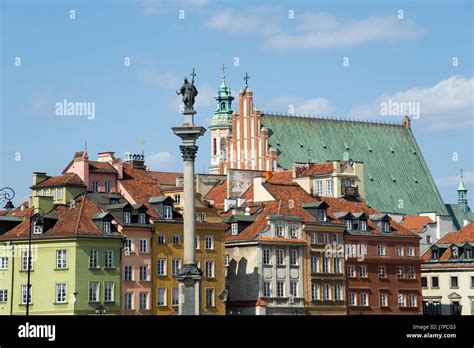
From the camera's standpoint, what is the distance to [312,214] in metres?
120

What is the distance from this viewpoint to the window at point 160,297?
10819 centimetres

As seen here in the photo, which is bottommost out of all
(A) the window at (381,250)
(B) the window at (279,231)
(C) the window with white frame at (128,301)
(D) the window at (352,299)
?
(C) the window with white frame at (128,301)

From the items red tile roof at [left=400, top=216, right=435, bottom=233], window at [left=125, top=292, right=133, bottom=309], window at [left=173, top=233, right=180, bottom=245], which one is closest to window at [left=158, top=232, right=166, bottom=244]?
window at [left=173, top=233, right=180, bottom=245]

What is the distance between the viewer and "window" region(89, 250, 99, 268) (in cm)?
10425

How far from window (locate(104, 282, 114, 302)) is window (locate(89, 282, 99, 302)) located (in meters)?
0.84

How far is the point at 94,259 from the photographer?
104562 mm

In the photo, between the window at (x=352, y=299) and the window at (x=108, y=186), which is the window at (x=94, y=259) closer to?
the window at (x=108, y=186)

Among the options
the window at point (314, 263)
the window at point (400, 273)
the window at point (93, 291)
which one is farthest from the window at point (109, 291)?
the window at point (400, 273)

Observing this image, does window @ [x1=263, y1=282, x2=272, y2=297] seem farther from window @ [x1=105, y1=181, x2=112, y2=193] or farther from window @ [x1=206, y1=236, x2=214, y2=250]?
window @ [x1=105, y1=181, x2=112, y2=193]

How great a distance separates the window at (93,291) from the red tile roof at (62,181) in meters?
10.0

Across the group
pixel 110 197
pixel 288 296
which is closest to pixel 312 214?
pixel 288 296

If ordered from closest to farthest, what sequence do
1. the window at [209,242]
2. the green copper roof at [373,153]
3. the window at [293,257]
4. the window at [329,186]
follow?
the window at [209,242], the window at [293,257], the window at [329,186], the green copper roof at [373,153]
